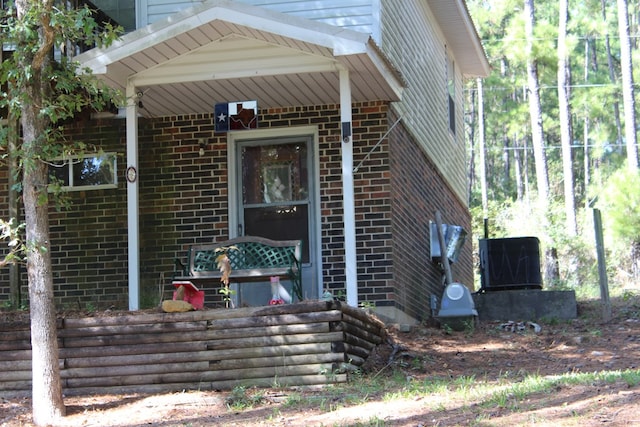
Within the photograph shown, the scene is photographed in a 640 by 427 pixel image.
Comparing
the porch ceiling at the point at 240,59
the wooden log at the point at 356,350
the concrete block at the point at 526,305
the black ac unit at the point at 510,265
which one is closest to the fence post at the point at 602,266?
the concrete block at the point at 526,305

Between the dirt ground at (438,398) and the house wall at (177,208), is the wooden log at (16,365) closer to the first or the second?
the dirt ground at (438,398)

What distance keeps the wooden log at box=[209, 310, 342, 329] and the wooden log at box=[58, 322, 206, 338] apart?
181 millimetres

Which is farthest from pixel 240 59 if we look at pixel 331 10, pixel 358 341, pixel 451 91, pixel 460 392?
pixel 451 91

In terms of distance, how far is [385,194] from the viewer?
440 inches

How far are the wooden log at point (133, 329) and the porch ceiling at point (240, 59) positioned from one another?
9.30 feet

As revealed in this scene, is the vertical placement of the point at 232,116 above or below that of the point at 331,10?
below

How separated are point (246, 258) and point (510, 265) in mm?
4942

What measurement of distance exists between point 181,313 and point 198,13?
3.13 metres

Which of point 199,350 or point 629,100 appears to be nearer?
point 199,350

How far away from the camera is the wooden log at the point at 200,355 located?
324 inches

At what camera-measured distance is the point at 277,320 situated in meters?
8.30

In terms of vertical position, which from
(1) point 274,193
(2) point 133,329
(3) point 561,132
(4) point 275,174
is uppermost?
(3) point 561,132

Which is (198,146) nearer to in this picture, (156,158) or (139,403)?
(156,158)

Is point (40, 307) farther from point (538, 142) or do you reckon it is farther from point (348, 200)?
point (538, 142)
